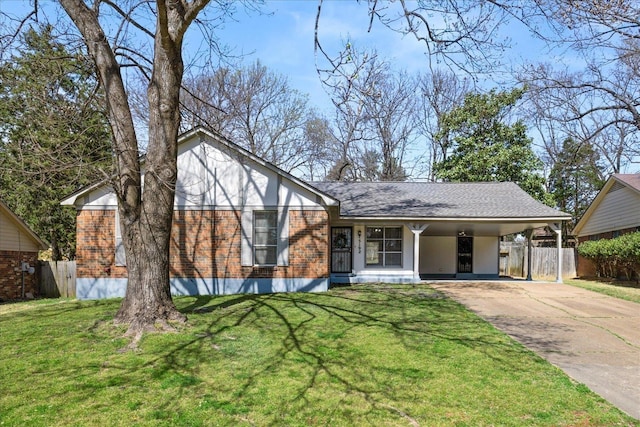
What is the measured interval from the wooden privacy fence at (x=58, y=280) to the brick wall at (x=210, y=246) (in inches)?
93.8

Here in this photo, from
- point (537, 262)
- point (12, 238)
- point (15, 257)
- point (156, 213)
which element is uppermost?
point (156, 213)

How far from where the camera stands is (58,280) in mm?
15156

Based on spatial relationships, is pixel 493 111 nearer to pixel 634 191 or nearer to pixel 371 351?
pixel 634 191

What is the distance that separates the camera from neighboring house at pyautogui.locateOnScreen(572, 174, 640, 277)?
61.3ft

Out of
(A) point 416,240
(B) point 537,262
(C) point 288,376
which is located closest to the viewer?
(C) point 288,376

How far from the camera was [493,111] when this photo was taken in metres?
27.6

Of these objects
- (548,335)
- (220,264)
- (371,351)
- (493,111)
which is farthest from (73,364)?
(493,111)

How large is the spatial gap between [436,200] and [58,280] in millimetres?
14224

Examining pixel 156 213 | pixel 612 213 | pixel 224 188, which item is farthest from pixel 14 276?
pixel 612 213

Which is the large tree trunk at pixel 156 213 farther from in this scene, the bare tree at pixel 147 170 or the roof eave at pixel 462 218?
the roof eave at pixel 462 218

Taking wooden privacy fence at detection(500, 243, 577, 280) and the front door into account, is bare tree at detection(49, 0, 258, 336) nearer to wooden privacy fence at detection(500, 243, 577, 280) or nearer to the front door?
the front door

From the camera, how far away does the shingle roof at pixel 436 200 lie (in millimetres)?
15984

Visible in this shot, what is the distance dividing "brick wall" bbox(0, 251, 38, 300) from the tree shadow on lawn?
7.32m

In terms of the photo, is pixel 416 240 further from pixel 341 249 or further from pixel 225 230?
pixel 225 230
